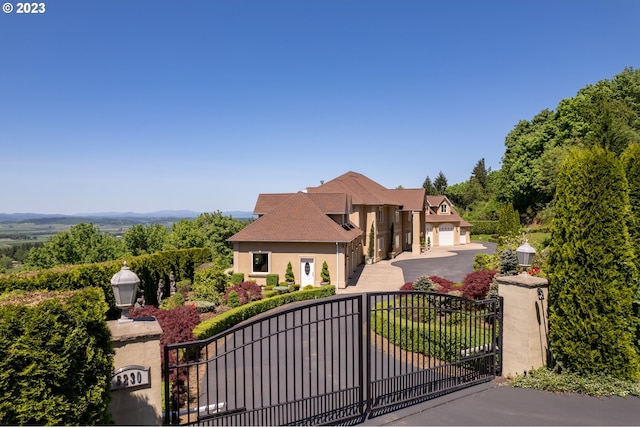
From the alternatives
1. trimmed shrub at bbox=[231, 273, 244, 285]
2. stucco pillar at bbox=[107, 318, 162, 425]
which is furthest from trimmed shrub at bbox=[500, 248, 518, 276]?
trimmed shrub at bbox=[231, 273, 244, 285]

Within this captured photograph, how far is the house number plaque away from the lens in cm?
414

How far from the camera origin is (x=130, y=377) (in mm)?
4238

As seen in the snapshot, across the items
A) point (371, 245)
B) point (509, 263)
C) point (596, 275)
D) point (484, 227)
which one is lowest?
point (371, 245)

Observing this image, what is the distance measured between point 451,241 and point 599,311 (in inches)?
1621

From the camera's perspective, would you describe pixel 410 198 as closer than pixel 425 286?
No

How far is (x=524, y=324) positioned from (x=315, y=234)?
16.4 meters

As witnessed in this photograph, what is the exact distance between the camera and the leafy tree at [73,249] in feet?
103

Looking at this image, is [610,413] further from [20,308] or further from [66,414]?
[20,308]

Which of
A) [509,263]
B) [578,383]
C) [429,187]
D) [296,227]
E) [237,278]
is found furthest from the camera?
[429,187]

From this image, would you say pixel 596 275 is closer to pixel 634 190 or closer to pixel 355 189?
pixel 634 190

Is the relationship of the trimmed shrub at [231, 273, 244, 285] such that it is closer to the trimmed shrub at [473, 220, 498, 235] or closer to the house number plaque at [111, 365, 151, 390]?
the house number plaque at [111, 365, 151, 390]

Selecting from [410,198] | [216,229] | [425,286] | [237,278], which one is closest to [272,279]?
[237,278]

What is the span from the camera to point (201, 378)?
946 cm

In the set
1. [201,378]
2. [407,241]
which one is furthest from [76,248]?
[407,241]
